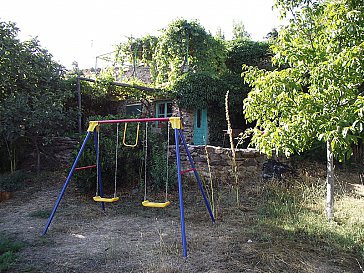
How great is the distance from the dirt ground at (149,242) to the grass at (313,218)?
0.62 feet

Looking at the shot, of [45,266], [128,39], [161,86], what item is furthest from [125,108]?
[45,266]

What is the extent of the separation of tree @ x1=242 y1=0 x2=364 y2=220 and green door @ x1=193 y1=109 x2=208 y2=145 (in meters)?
6.44

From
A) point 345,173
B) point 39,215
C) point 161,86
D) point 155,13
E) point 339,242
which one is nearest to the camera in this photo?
point 339,242

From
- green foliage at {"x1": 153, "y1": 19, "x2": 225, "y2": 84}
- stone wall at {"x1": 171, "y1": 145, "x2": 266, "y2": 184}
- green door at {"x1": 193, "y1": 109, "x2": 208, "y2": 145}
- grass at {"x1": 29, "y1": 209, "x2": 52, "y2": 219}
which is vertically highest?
green foliage at {"x1": 153, "y1": 19, "x2": 225, "y2": 84}

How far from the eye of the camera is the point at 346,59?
303 centimetres

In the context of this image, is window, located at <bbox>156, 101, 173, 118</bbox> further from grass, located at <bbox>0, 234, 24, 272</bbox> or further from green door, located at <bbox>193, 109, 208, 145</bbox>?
grass, located at <bbox>0, 234, 24, 272</bbox>

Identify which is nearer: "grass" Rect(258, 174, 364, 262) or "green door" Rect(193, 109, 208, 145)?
"grass" Rect(258, 174, 364, 262)

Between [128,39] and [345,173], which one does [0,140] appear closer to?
[128,39]

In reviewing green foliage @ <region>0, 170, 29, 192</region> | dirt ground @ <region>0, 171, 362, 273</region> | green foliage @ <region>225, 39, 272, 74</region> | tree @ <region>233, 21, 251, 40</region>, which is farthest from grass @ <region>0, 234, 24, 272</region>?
tree @ <region>233, 21, 251, 40</region>

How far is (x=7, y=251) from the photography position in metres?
3.14

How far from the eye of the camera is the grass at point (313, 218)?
3.28 meters

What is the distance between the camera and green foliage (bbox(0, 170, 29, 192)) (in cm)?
616

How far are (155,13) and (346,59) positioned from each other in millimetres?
9811

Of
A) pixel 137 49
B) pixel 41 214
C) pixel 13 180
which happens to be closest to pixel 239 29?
pixel 137 49
